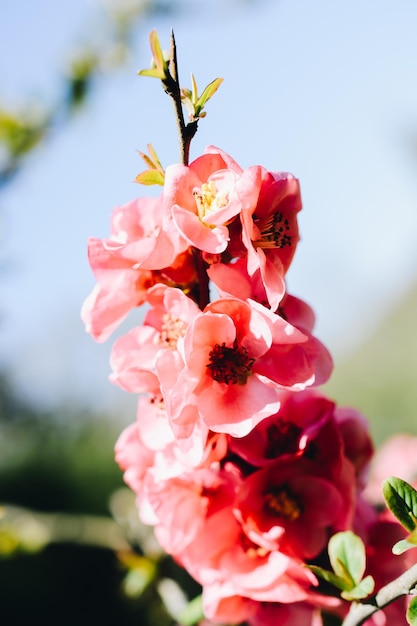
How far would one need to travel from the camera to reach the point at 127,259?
27.9 inches

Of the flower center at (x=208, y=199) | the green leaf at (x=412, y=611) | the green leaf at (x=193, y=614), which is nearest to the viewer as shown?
the green leaf at (x=412, y=611)

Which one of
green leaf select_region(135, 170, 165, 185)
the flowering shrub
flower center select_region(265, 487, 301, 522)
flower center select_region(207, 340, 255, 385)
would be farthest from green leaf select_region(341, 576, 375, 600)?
green leaf select_region(135, 170, 165, 185)

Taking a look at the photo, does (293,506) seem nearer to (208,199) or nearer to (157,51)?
(208,199)

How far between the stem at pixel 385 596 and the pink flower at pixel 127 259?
38cm

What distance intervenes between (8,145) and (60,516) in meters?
1.32

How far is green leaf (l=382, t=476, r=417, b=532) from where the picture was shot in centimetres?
59

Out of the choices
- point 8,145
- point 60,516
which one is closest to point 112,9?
point 8,145

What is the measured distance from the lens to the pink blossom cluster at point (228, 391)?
63 centimetres

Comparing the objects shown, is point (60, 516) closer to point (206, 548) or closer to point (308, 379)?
point (206, 548)

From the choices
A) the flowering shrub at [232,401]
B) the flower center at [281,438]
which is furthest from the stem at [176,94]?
the flower center at [281,438]

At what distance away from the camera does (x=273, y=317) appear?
62 cm

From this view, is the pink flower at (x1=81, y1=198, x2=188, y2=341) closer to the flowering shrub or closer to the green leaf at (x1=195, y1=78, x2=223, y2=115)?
the flowering shrub

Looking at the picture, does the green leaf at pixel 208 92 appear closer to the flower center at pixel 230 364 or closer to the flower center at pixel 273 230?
the flower center at pixel 273 230

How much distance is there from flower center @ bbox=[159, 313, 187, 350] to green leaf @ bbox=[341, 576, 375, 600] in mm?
305
